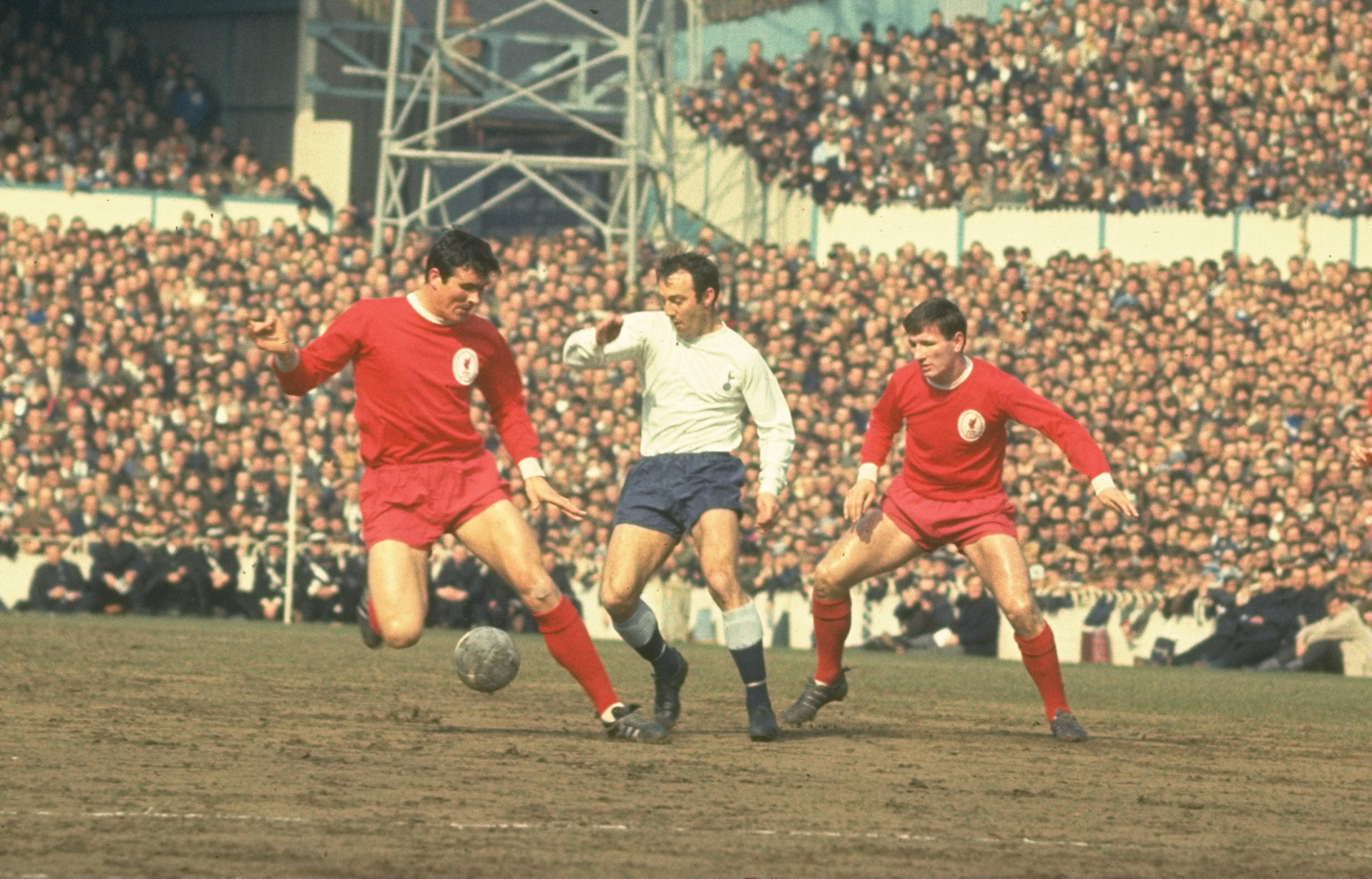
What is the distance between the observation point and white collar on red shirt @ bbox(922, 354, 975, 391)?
10.3 meters

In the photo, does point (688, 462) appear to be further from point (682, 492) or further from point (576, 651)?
point (576, 651)

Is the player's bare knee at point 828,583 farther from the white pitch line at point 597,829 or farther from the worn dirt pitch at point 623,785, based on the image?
the white pitch line at point 597,829

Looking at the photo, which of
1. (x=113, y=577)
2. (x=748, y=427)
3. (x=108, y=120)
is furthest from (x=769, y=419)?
(x=108, y=120)

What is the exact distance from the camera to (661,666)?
31.6ft

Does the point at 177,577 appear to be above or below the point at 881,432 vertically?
below

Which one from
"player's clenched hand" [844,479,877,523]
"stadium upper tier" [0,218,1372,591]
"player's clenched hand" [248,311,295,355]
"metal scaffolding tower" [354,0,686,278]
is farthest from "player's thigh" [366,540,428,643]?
"metal scaffolding tower" [354,0,686,278]

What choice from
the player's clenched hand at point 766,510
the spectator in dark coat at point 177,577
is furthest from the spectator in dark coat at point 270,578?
the player's clenched hand at point 766,510

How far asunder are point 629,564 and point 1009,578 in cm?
192

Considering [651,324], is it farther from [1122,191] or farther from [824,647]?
[1122,191]

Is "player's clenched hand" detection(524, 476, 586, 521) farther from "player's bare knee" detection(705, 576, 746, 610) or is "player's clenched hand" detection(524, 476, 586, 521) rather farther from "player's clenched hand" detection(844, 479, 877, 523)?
"player's clenched hand" detection(844, 479, 877, 523)

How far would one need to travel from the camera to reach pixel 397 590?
907cm

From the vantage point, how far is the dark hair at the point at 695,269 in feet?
31.4

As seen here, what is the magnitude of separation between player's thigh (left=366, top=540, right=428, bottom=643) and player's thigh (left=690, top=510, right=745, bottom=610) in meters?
1.24

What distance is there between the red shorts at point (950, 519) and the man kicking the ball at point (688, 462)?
2.85 ft
